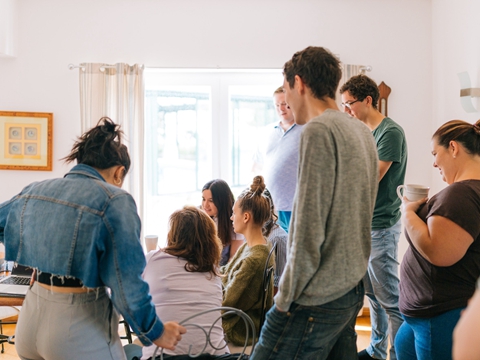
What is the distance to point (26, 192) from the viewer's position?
162cm

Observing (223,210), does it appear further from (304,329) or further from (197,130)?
(304,329)

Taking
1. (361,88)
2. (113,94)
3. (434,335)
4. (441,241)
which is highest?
(113,94)

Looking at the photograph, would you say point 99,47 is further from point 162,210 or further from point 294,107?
point 294,107

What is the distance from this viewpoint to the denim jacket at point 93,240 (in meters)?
1.51

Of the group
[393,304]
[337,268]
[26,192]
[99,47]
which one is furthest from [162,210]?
[337,268]

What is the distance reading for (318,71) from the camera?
1.48 metres

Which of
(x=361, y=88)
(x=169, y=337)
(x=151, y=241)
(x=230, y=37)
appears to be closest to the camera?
(x=169, y=337)

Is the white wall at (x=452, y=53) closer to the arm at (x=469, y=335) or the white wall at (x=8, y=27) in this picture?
the arm at (x=469, y=335)

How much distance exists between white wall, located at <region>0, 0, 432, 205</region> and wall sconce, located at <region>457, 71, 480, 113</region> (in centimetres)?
86

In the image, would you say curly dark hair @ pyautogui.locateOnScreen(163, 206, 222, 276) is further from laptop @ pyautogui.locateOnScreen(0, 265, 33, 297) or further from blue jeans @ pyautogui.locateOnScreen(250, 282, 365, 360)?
laptop @ pyautogui.locateOnScreen(0, 265, 33, 297)

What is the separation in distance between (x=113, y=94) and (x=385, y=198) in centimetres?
261

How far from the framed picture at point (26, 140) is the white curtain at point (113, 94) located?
40 cm

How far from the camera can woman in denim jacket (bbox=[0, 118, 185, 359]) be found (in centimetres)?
151

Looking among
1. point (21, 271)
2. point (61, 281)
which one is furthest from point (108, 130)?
point (21, 271)
